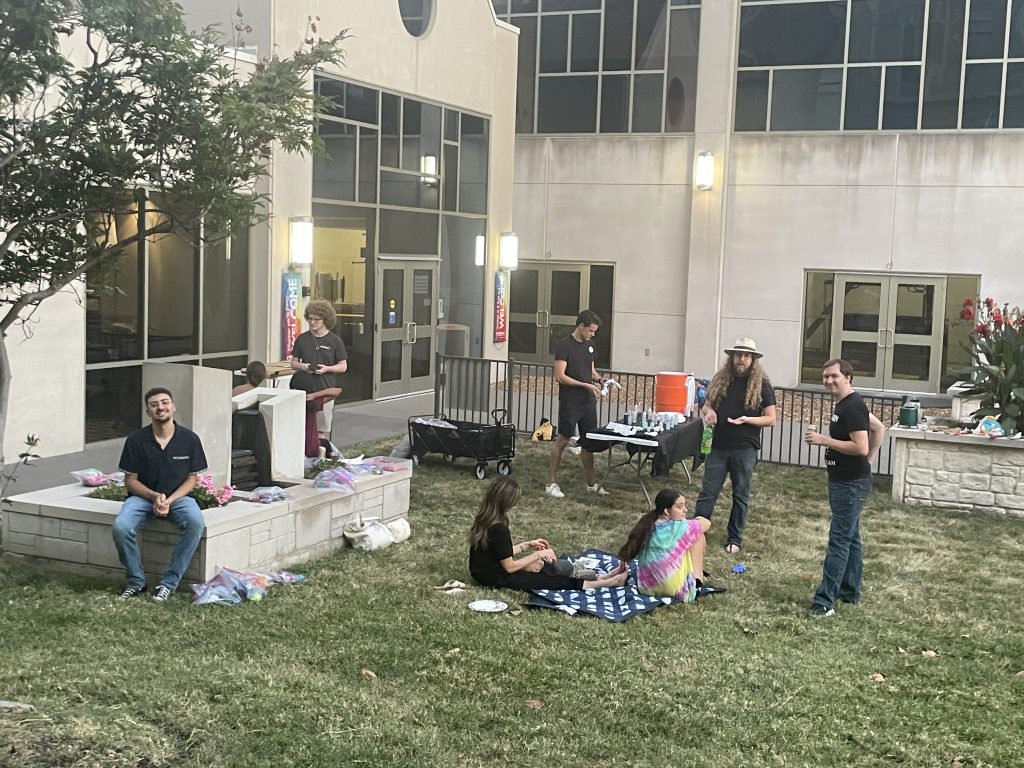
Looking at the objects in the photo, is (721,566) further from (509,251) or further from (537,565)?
(509,251)

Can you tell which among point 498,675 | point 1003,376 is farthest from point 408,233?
point 498,675

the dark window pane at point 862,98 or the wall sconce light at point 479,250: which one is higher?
the dark window pane at point 862,98

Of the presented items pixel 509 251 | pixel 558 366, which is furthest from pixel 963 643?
pixel 509 251

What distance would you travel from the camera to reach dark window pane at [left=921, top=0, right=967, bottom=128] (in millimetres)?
22703

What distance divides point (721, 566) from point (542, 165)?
17649 mm

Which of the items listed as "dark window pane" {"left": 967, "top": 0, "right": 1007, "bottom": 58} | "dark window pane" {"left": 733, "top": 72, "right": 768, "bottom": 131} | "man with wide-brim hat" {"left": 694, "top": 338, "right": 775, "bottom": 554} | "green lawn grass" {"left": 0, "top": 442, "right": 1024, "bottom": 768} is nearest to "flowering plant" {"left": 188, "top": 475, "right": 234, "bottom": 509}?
"green lawn grass" {"left": 0, "top": 442, "right": 1024, "bottom": 768}

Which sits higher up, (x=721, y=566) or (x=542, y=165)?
(x=542, y=165)

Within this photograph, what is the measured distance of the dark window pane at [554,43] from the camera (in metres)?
25.9

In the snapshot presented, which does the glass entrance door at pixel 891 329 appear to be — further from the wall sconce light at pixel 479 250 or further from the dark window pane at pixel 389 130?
the dark window pane at pixel 389 130

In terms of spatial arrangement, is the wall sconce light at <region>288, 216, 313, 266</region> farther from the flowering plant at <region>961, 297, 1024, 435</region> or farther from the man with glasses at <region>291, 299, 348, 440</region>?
the flowering plant at <region>961, 297, 1024, 435</region>

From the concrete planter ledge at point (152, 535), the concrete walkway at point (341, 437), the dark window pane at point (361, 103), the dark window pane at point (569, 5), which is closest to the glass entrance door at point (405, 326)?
the concrete walkway at point (341, 437)

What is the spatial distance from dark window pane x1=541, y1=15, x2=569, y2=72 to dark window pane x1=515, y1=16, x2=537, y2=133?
23 centimetres

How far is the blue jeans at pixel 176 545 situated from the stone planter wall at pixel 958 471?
7.61 m

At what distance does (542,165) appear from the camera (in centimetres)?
2608
